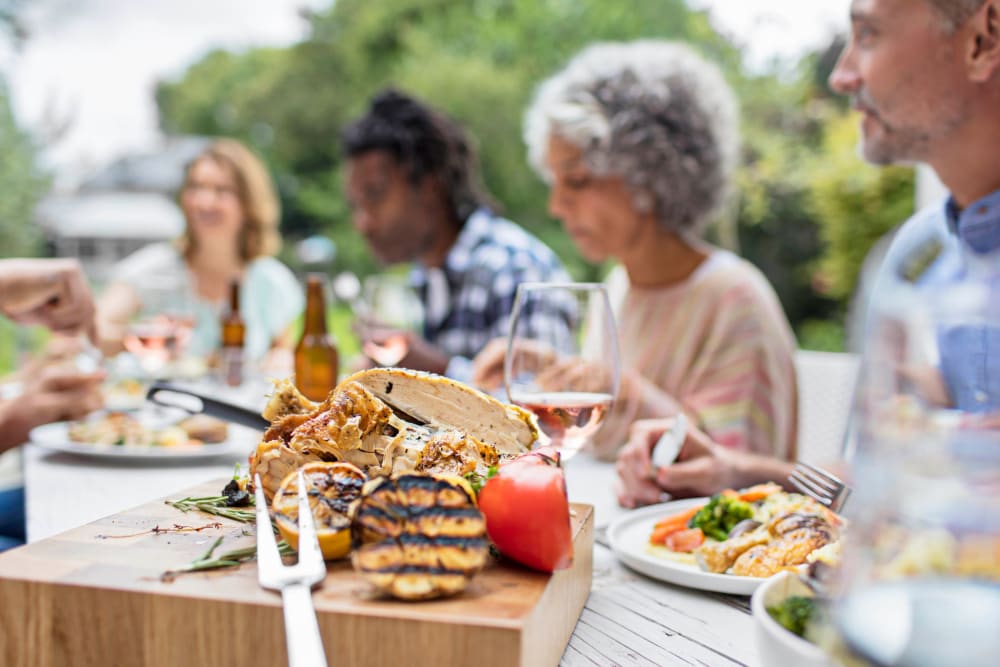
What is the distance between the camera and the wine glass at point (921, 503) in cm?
40

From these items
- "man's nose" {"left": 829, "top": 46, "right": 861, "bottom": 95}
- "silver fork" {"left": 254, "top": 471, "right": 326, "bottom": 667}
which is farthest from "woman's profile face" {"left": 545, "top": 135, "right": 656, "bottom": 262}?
"silver fork" {"left": 254, "top": 471, "right": 326, "bottom": 667}

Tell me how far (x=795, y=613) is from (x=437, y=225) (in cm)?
328

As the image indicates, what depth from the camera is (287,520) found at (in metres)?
0.77

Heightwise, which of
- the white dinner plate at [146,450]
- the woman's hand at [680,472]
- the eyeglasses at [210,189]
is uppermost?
the eyeglasses at [210,189]

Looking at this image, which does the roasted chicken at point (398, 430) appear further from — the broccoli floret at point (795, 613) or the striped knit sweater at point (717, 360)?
the striped knit sweater at point (717, 360)

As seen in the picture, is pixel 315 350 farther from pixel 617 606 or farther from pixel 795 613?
pixel 795 613

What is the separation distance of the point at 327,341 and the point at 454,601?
5.37 ft

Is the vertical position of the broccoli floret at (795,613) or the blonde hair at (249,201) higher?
the blonde hair at (249,201)

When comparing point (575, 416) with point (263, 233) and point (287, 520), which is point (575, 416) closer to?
point (287, 520)

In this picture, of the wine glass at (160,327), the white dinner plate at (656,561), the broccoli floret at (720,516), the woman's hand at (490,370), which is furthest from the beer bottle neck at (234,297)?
the broccoli floret at (720,516)

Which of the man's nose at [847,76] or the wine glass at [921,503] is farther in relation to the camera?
the man's nose at [847,76]

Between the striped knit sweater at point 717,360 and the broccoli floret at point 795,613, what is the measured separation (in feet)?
4.23

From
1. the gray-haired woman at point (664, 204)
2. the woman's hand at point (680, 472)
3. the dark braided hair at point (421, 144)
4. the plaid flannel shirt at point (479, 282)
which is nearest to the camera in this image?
the woman's hand at point (680, 472)

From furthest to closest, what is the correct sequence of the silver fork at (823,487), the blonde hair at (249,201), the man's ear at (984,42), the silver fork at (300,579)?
the blonde hair at (249,201), the man's ear at (984,42), the silver fork at (823,487), the silver fork at (300,579)
